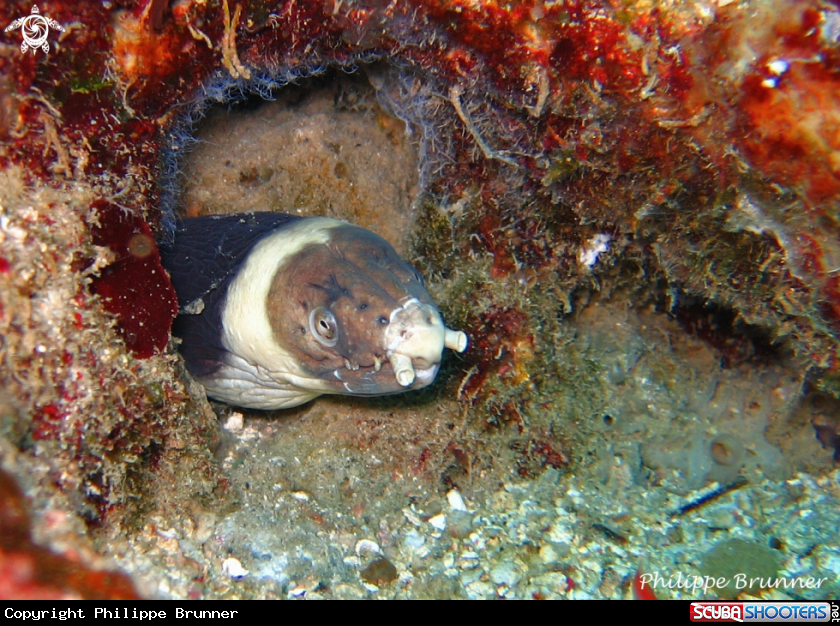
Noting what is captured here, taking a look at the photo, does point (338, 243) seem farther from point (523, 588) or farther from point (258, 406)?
point (523, 588)

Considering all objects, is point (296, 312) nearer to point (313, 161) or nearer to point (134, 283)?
point (134, 283)

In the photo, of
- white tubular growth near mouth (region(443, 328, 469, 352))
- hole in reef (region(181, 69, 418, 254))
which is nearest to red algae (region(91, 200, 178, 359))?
white tubular growth near mouth (region(443, 328, 469, 352))

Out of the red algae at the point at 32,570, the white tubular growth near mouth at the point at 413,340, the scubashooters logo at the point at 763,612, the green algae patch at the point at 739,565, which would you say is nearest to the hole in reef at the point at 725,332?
the green algae patch at the point at 739,565

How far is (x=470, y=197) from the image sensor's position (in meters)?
3.54

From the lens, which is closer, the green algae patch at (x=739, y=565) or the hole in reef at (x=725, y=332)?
the green algae patch at (x=739, y=565)

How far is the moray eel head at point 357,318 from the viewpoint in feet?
9.14

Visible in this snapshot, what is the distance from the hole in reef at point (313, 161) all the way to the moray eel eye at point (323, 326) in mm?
1620

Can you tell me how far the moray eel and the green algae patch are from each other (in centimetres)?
184

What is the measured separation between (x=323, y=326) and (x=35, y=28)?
1875 millimetres

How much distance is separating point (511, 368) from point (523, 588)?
1446mm

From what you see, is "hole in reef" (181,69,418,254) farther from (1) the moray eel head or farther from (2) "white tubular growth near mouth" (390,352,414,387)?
(2) "white tubular growth near mouth" (390,352,414,387)

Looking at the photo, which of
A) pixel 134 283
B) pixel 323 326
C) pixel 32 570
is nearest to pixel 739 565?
pixel 323 326

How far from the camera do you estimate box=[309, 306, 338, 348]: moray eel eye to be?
2.98m

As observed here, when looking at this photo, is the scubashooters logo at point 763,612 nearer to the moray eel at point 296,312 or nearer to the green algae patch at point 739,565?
the green algae patch at point 739,565
